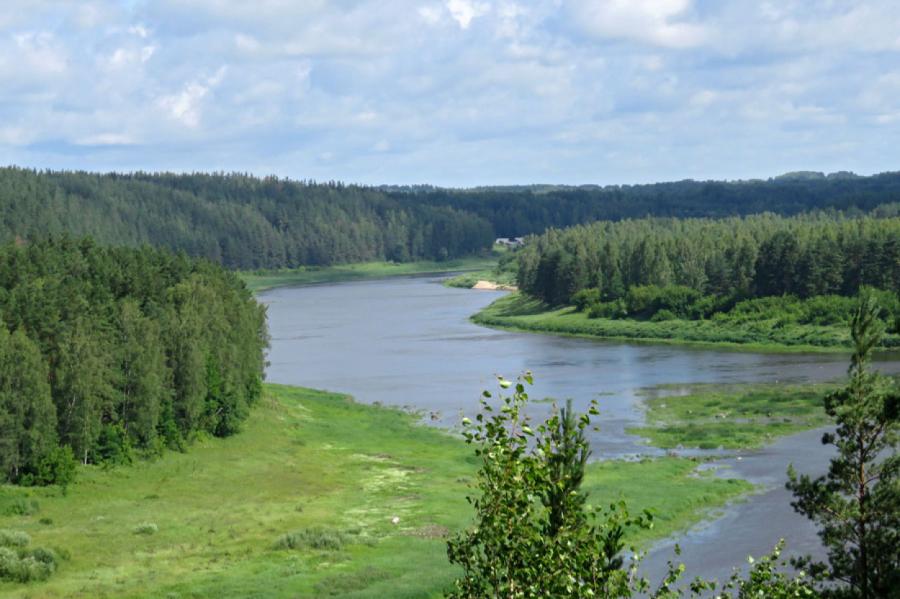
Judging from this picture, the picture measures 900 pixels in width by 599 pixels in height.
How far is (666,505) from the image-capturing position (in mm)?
60375

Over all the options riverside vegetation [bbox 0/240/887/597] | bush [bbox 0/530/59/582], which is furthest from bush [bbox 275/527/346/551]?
bush [bbox 0/530/59/582]

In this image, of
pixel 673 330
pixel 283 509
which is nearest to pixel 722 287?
pixel 673 330

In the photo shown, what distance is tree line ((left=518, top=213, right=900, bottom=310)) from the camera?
140875 mm

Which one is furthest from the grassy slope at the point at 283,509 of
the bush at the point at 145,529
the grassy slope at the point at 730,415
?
the grassy slope at the point at 730,415

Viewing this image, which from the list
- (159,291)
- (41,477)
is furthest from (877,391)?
(159,291)

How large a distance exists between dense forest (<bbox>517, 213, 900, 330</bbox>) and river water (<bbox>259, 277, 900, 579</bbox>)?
51.8 feet

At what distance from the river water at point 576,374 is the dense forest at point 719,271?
15.8m

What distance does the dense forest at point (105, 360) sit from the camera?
6400 centimetres

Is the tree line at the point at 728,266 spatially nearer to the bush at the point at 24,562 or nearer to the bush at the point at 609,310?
the bush at the point at 609,310

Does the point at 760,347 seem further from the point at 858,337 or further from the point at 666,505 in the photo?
the point at 858,337

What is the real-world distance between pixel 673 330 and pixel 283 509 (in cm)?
8751

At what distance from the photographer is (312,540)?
179 feet

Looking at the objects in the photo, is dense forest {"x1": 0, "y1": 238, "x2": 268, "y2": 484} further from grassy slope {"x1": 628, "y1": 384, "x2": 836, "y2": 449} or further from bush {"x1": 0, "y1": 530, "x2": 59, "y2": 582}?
grassy slope {"x1": 628, "y1": 384, "x2": 836, "y2": 449}

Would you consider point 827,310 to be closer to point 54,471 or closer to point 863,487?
point 54,471
